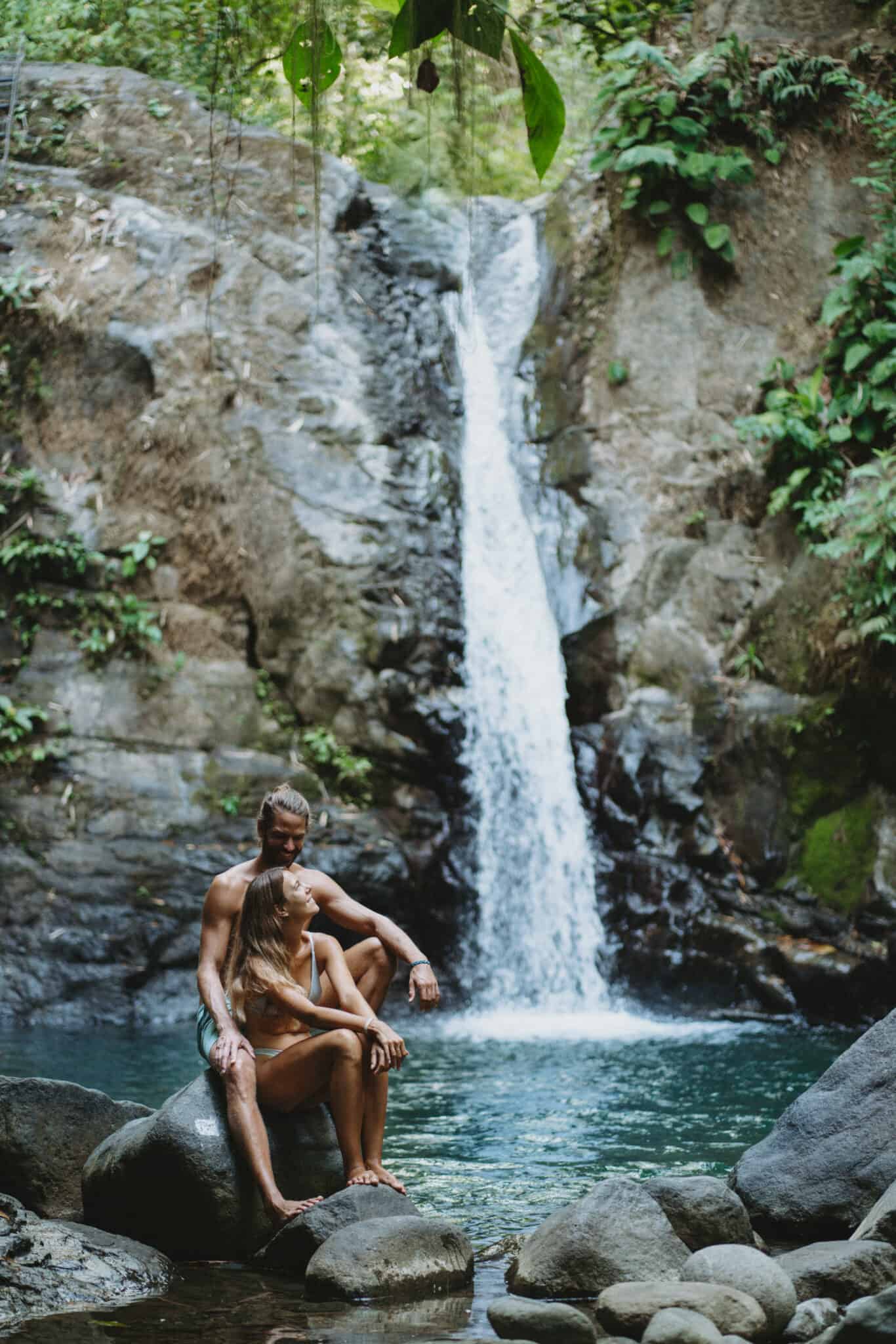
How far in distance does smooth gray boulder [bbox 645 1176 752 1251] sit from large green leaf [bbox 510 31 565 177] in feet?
11.6

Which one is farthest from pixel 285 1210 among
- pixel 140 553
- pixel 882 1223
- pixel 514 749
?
pixel 140 553

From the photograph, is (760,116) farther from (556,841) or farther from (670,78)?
(556,841)

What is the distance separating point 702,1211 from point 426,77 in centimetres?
358

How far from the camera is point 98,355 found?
12547mm

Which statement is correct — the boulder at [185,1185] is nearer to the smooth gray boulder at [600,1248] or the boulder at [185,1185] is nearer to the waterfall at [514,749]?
the smooth gray boulder at [600,1248]

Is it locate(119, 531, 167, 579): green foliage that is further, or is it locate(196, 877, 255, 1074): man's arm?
locate(119, 531, 167, 579): green foliage

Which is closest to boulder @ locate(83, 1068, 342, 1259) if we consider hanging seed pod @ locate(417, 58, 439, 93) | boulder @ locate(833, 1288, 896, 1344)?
boulder @ locate(833, 1288, 896, 1344)

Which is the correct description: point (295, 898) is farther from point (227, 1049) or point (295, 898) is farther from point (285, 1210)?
point (285, 1210)

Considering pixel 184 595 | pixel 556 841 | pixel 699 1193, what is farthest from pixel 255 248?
pixel 699 1193

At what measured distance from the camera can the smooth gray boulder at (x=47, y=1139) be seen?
473 centimetres

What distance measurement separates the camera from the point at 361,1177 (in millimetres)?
4441

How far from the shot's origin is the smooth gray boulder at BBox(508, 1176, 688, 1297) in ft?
13.0

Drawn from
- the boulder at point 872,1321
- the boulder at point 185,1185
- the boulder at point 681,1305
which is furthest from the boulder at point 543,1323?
the boulder at point 185,1185

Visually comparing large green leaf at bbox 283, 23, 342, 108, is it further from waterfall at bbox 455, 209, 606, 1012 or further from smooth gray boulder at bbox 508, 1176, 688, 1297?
waterfall at bbox 455, 209, 606, 1012
